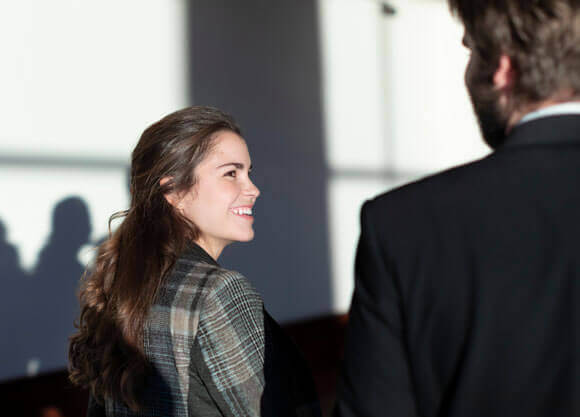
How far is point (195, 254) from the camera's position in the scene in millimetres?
1396

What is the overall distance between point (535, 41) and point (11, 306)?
241cm

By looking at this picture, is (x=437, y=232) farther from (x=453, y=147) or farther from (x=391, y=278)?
(x=453, y=147)

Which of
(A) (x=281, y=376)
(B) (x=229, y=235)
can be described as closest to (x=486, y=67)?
(A) (x=281, y=376)

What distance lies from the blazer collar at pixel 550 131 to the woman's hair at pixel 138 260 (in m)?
0.90

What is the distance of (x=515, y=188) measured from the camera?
69cm

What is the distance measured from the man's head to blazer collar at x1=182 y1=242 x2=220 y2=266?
80 centimetres

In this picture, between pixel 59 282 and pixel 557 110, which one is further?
pixel 59 282

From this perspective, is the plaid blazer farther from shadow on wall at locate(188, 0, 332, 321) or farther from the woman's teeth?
shadow on wall at locate(188, 0, 332, 321)

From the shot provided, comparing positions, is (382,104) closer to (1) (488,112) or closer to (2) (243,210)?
(2) (243,210)

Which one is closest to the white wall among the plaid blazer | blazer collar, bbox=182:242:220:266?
blazer collar, bbox=182:242:220:266

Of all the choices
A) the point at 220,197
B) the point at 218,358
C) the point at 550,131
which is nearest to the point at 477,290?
the point at 550,131

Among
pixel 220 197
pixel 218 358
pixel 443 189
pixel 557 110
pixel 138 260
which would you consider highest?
pixel 557 110

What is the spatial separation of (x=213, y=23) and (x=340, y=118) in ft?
3.93

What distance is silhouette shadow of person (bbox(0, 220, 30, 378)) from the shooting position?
2.44m
